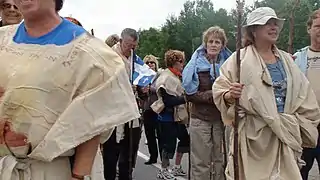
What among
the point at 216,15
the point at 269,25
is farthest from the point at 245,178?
the point at 216,15

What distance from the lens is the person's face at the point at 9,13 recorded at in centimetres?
429

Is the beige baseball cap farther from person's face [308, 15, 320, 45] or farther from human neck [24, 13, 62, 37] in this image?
human neck [24, 13, 62, 37]

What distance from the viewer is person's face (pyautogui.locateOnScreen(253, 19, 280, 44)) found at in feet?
16.1

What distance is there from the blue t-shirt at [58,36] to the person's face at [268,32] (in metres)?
2.52

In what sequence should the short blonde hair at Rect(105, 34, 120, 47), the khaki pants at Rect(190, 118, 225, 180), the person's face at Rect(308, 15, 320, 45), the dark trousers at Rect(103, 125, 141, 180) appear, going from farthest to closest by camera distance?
the short blonde hair at Rect(105, 34, 120, 47) → the dark trousers at Rect(103, 125, 141, 180) → the khaki pants at Rect(190, 118, 225, 180) → the person's face at Rect(308, 15, 320, 45)

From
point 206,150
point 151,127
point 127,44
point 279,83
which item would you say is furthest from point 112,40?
point 279,83

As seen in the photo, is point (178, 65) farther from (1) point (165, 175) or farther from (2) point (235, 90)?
(2) point (235, 90)

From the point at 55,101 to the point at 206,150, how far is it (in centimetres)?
389

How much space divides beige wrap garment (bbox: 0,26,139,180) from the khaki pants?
12.2ft

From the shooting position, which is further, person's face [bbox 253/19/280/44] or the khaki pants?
the khaki pants

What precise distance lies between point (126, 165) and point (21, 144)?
4.44 meters

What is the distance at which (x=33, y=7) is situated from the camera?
8.42ft

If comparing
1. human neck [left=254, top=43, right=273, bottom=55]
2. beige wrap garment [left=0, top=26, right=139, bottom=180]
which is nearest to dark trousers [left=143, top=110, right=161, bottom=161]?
human neck [left=254, top=43, right=273, bottom=55]

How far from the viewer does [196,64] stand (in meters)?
6.35
